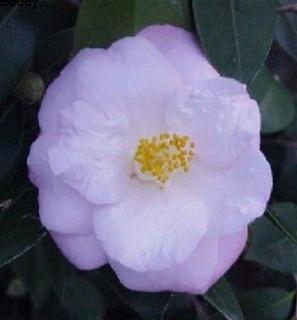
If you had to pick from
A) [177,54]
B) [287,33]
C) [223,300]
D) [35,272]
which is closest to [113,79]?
[177,54]

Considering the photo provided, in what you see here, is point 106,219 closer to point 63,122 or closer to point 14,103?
point 63,122

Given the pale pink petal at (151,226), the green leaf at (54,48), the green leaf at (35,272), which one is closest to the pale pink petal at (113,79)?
the pale pink petal at (151,226)

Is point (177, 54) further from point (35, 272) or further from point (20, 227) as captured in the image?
point (35, 272)

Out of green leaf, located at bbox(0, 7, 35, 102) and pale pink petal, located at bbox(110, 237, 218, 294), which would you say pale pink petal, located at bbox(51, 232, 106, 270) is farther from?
green leaf, located at bbox(0, 7, 35, 102)

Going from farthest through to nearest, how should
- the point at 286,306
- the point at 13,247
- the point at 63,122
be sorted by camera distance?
the point at 286,306, the point at 13,247, the point at 63,122

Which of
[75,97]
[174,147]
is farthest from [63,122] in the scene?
[174,147]

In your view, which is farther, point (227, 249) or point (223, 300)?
point (223, 300)
